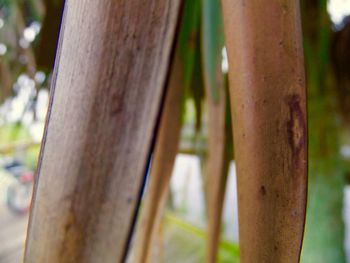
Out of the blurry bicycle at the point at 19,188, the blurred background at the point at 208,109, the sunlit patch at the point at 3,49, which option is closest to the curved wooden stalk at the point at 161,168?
the blurred background at the point at 208,109

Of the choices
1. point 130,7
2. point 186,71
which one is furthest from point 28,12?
point 130,7

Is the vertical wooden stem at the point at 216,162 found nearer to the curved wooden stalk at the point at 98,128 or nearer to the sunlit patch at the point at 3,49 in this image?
the curved wooden stalk at the point at 98,128

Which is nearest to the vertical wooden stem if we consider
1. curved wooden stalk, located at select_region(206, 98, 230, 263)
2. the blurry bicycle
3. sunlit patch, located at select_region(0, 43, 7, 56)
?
curved wooden stalk, located at select_region(206, 98, 230, 263)

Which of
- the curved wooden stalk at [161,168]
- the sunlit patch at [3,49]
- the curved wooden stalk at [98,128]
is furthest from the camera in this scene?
the sunlit patch at [3,49]

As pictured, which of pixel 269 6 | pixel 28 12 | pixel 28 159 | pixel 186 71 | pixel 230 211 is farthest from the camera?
pixel 28 159

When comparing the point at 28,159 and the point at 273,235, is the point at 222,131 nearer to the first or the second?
the point at 273,235

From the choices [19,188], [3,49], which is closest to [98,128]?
[3,49]

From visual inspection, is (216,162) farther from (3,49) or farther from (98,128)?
(3,49)
